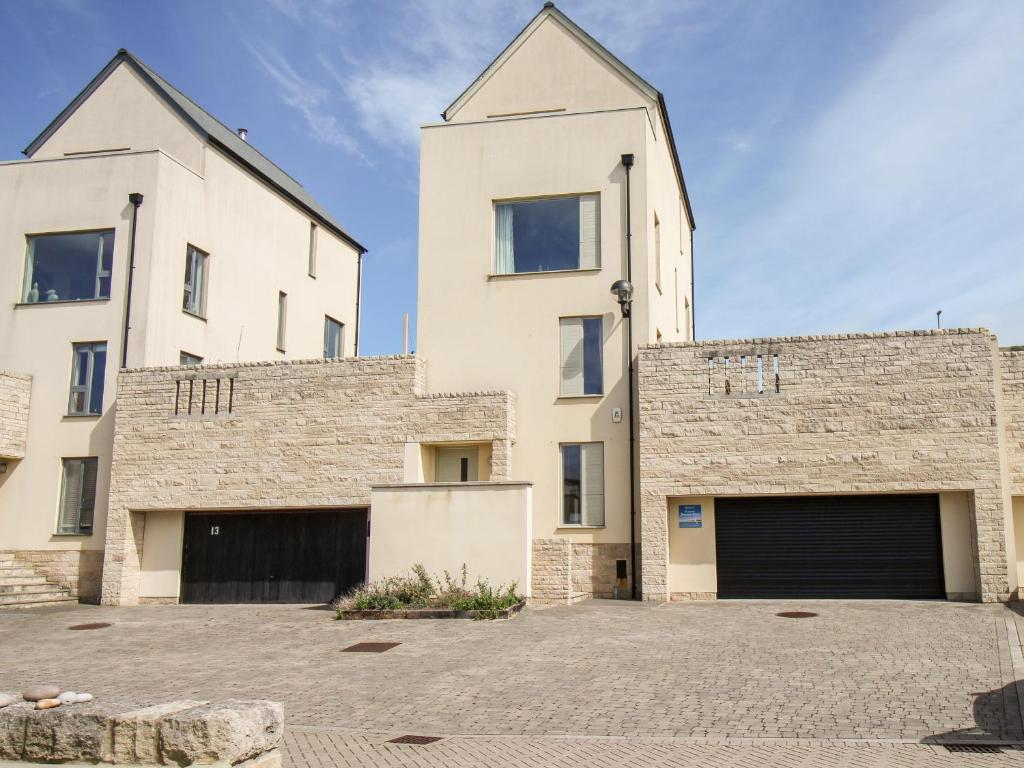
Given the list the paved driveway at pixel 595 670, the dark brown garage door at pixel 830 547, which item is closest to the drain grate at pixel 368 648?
the paved driveway at pixel 595 670

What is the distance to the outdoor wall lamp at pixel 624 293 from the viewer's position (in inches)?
815

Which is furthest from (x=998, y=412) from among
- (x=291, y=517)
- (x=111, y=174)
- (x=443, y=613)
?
(x=111, y=174)

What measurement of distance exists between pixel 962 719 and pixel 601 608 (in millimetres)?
9509

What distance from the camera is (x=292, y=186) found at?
102 feet

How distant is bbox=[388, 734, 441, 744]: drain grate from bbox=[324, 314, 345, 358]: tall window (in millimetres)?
22423

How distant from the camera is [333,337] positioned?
1231 inches

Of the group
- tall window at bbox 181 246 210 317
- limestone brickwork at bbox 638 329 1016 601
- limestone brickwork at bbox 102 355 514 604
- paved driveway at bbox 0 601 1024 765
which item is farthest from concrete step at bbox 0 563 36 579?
limestone brickwork at bbox 638 329 1016 601

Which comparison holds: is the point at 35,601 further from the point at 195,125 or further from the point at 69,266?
the point at 195,125

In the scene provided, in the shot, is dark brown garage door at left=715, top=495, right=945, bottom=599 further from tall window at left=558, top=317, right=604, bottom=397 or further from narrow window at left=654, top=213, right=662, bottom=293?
narrow window at left=654, top=213, right=662, bottom=293

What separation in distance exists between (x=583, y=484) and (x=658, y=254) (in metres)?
6.37

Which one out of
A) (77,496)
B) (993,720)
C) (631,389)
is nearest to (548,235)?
(631,389)

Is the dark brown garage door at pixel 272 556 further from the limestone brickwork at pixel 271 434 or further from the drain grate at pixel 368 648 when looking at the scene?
the drain grate at pixel 368 648

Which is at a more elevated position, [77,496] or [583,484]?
[583,484]

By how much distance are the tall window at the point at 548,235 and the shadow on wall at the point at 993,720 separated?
13675 millimetres
